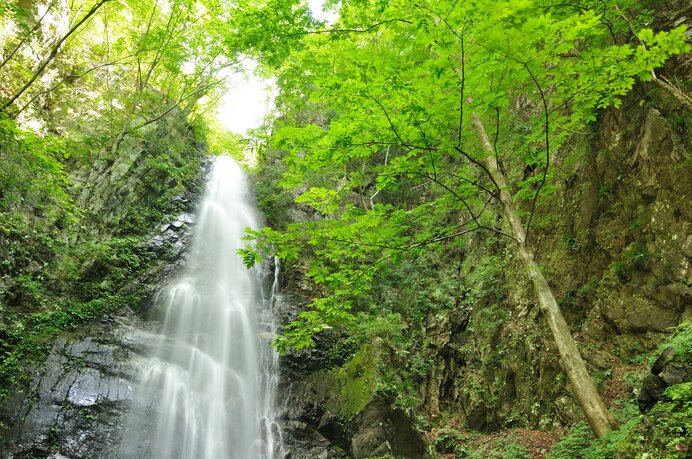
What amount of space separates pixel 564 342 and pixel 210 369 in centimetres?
923

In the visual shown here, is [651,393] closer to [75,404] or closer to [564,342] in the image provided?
[564,342]

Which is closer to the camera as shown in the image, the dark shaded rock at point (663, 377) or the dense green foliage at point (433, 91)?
the dark shaded rock at point (663, 377)

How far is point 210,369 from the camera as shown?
35.8 feet

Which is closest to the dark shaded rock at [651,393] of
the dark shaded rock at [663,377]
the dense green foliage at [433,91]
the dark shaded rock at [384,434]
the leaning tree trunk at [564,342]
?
the dark shaded rock at [663,377]

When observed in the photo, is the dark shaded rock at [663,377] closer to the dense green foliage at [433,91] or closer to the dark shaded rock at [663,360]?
the dark shaded rock at [663,360]

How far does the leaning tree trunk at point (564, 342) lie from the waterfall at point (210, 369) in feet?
24.4

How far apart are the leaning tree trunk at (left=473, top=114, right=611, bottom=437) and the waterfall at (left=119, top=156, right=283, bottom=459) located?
744 centimetres

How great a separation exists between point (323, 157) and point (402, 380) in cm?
780

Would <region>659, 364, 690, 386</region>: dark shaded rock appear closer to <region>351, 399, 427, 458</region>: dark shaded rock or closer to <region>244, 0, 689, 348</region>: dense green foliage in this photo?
<region>244, 0, 689, 348</region>: dense green foliage

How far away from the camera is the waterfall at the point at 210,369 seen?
907cm

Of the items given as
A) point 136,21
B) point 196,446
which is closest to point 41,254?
point 196,446

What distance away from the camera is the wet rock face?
778cm

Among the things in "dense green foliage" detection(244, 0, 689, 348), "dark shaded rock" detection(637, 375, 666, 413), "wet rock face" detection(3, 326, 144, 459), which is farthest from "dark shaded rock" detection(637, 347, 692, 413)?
"wet rock face" detection(3, 326, 144, 459)

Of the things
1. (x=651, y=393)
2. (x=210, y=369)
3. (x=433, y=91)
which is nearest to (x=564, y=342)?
(x=651, y=393)
